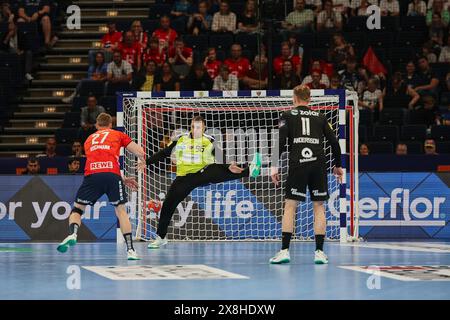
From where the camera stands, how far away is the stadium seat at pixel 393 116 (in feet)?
69.5

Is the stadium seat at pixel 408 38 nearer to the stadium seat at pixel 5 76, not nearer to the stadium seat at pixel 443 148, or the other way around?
the stadium seat at pixel 443 148

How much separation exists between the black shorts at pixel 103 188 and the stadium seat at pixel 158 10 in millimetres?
12667

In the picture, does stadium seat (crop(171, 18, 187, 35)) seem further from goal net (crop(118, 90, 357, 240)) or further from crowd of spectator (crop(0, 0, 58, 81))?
goal net (crop(118, 90, 357, 240))

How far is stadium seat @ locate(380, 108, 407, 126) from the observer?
21188mm

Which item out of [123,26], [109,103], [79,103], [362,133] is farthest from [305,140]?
[123,26]

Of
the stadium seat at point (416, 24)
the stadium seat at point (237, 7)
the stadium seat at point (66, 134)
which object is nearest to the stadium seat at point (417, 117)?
the stadium seat at point (416, 24)

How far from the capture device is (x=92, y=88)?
23188 mm

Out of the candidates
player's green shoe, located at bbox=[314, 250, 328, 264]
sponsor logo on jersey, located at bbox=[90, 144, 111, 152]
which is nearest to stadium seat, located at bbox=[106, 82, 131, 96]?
sponsor logo on jersey, located at bbox=[90, 144, 111, 152]

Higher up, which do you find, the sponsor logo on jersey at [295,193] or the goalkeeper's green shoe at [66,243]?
the sponsor logo on jersey at [295,193]

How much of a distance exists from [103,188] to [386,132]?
8.89 m

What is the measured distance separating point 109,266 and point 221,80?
10258mm
